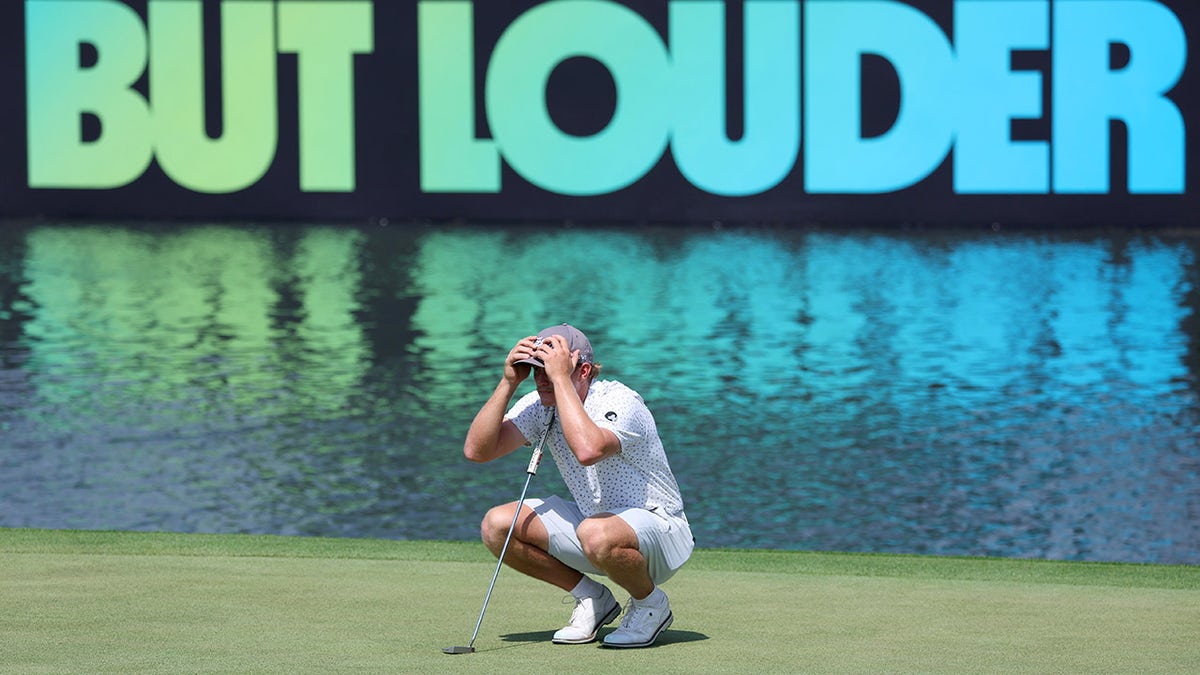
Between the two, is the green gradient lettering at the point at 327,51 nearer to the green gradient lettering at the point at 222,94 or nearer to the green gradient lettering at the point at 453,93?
the green gradient lettering at the point at 222,94

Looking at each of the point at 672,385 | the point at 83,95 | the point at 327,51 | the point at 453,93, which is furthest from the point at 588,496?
the point at 83,95

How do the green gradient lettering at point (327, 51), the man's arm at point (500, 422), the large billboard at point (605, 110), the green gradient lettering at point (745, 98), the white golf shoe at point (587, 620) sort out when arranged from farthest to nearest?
the green gradient lettering at point (327, 51) < the green gradient lettering at point (745, 98) < the large billboard at point (605, 110) < the white golf shoe at point (587, 620) < the man's arm at point (500, 422)

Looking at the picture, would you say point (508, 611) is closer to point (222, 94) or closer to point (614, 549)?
point (614, 549)

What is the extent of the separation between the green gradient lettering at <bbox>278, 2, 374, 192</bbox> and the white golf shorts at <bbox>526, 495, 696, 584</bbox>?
1900 centimetres

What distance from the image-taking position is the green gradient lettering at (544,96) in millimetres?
22922

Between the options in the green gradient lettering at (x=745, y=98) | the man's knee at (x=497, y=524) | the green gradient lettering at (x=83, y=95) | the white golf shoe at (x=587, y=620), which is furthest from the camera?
the green gradient lettering at (x=83, y=95)

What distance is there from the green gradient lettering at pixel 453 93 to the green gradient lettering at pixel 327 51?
754 millimetres

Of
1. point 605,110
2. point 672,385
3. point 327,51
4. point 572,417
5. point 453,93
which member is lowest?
point 672,385

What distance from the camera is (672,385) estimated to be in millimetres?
11680

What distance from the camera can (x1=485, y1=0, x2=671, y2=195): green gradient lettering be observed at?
2292cm

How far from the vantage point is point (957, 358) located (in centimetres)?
1290

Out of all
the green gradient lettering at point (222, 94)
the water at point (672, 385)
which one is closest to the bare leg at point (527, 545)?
the water at point (672, 385)

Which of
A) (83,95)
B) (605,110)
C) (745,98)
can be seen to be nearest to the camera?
(745,98)

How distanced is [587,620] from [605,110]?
60.7ft
